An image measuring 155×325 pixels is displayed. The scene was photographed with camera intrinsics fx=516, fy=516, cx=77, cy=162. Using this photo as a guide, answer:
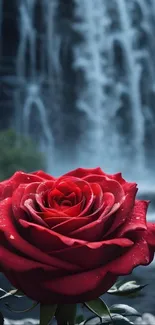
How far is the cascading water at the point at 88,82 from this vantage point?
7.80 ft

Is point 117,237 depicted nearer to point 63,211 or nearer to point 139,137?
point 63,211

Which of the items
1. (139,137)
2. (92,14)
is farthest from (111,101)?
(92,14)

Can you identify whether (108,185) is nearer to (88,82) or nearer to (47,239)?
(47,239)

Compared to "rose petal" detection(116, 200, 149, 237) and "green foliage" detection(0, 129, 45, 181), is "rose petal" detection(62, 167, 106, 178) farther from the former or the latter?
"green foliage" detection(0, 129, 45, 181)

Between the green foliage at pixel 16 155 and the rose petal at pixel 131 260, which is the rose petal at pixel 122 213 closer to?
the rose petal at pixel 131 260

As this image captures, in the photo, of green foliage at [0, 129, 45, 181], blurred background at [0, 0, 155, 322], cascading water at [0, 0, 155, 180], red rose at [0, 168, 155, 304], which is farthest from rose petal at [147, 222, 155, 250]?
cascading water at [0, 0, 155, 180]

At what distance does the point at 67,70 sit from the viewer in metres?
2.48

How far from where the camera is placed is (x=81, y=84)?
Answer: 8.27 feet

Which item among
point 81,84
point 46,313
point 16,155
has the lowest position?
point 46,313

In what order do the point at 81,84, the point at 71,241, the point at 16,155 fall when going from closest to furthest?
the point at 71,241 < the point at 16,155 < the point at 81,84

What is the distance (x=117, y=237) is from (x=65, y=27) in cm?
245

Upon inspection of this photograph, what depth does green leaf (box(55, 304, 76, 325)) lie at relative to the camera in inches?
5.9

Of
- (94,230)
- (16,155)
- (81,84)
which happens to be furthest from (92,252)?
(81,84)

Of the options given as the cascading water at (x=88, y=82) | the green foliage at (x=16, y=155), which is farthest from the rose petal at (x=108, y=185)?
the cascading water at (x=88, y=82)
